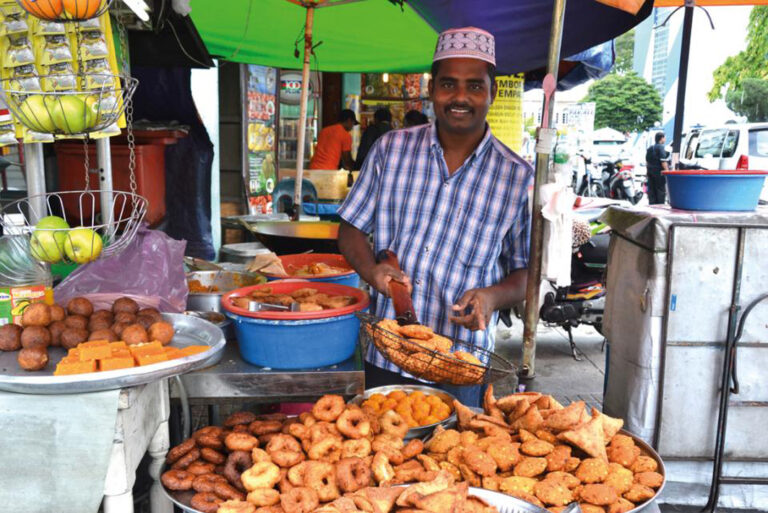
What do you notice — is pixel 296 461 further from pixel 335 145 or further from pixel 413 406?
pixel 335 145

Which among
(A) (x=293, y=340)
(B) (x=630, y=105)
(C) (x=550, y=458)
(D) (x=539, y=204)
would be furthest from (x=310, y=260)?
(B) (x=630, y=105)

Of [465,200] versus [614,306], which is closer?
→ [465,200]

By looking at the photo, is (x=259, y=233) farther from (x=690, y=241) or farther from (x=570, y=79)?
(x=570, y=79)

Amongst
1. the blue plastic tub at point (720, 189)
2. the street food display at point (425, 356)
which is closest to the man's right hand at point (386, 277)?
the street food display at point (425, 356)

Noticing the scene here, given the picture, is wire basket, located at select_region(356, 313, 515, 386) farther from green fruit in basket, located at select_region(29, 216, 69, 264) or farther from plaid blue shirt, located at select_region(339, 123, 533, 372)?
green fruit in basket, located at select_region(29, 216, 69, 264)

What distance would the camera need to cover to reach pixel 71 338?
1959 millimetres

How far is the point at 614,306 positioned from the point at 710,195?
34.5 inches

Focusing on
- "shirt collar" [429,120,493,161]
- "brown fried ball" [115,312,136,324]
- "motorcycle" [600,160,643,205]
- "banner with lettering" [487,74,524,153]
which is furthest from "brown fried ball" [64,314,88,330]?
"motorcycle" [600,160,643,205]

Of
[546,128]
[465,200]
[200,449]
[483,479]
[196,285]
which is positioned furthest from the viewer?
[196,285]

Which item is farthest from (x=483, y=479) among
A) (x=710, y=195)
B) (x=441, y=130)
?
(x=710, y=195)

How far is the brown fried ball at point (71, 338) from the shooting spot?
1951mm

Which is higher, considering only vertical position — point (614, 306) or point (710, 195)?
point (710, 195)

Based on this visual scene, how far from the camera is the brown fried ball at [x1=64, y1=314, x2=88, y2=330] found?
A: 203cm

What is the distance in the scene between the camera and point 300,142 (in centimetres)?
550
